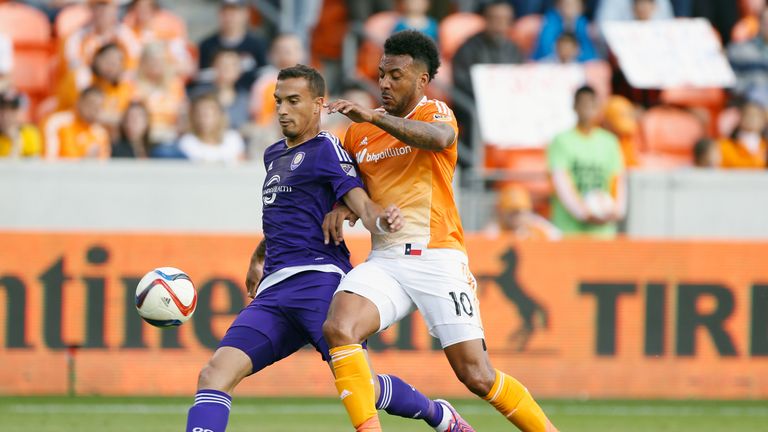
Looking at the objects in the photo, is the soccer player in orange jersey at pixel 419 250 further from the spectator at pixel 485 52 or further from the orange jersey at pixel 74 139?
the spectator at pixel 485 52

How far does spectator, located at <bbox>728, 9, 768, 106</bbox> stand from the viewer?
585 inches

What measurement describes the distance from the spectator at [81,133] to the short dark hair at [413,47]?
19.7ft

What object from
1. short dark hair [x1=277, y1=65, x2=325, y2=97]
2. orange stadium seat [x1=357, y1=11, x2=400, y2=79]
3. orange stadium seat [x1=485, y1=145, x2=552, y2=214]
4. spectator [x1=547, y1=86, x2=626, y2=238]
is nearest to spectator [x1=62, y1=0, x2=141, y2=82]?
orange stadium seat [x1=357, y1=11, x2=400, y2=79]

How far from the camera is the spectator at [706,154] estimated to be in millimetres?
12977

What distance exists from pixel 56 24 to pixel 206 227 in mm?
4560

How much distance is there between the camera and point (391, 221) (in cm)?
644

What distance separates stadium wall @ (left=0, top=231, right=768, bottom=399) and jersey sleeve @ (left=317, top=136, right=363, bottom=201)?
425cm

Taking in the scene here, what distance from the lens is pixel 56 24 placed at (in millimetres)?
14781

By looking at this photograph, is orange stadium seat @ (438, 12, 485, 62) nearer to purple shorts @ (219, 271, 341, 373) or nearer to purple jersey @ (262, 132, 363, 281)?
purple jersey @ (262, 132, 363, 281)

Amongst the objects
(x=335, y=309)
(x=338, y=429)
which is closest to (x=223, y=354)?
(x=335, y=309)

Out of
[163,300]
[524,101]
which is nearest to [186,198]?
[524,101]

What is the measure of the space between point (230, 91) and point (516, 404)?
7429 mm

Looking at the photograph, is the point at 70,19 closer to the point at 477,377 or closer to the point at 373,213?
the point at 373,213

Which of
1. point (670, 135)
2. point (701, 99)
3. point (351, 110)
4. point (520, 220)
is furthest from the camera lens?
point (701, 99)
